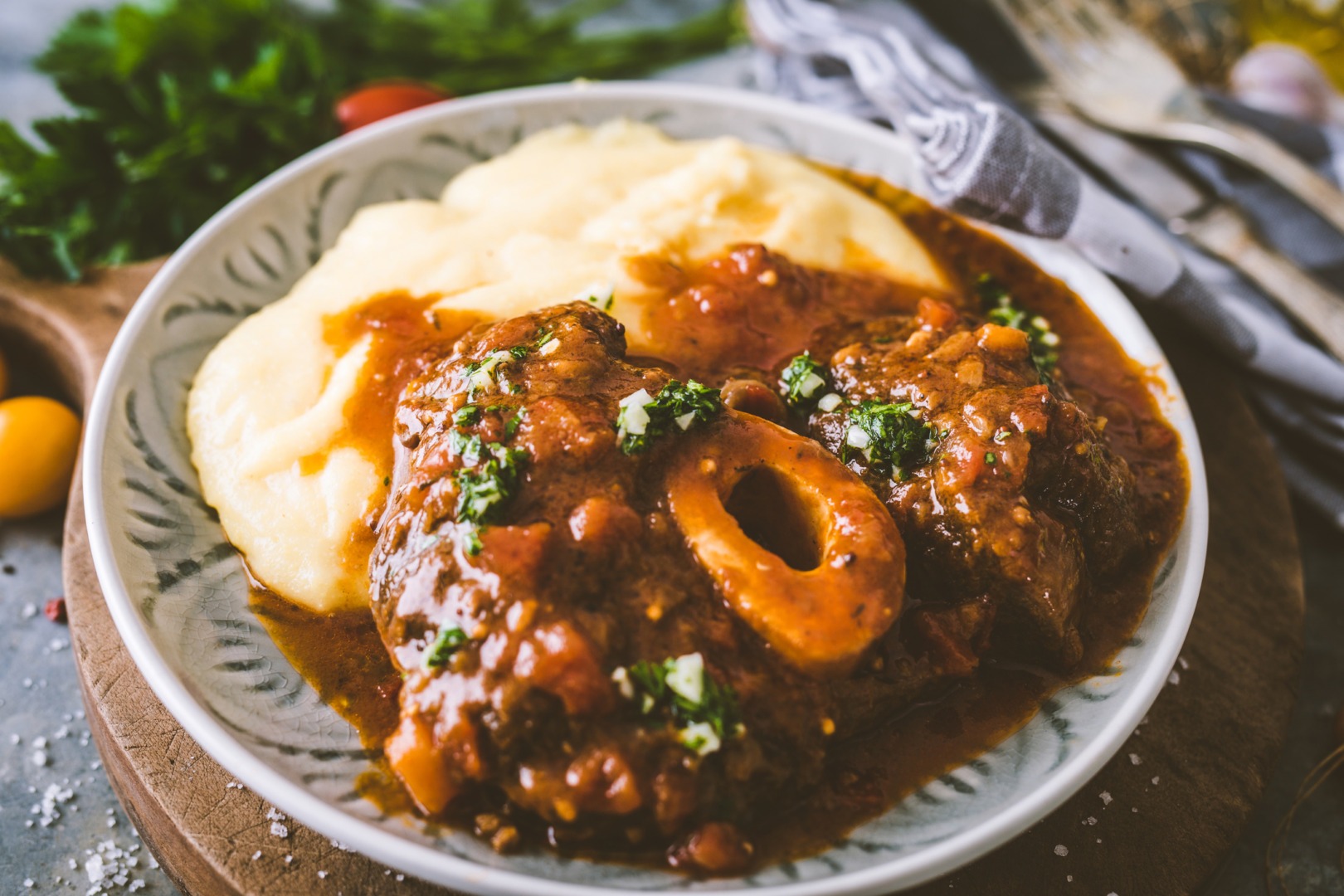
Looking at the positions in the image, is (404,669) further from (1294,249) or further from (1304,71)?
(1304,71)

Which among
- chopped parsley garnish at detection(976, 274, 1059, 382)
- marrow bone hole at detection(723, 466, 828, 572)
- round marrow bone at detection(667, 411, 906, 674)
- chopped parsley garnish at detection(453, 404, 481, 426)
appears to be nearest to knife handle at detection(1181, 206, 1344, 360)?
chopped parsley garnish at detection(976, 274, 1059, 382)

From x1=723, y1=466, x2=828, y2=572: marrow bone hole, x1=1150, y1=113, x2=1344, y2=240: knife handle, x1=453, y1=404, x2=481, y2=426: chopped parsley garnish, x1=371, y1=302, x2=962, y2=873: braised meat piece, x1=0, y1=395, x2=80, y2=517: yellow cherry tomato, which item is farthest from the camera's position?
x1=1150, y1=113, x2=1344, y2=240: knife handle

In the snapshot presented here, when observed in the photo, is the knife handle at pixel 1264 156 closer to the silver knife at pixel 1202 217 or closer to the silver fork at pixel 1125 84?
the silver fork at pixel 1125 84

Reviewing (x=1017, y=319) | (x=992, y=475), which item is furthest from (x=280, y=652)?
(x=1017, y=319)

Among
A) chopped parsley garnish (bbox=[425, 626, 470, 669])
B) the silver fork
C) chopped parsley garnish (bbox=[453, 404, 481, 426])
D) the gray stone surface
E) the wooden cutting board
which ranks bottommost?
the gray stone surface

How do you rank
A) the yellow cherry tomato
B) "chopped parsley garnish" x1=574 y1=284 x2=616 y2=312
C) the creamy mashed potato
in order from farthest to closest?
the yellow cherry tomato < "chopped parsley garnish" x1=574 y1=284 x2=616 y2=312 < the creamy mashed potato

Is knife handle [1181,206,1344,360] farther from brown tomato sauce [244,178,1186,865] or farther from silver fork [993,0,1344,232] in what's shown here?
brown tomato sauce [244,178,1186,865]
